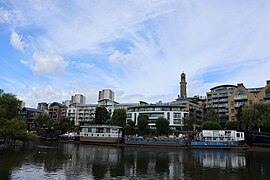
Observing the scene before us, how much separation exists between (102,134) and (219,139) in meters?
36.7

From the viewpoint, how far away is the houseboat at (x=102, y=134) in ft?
287

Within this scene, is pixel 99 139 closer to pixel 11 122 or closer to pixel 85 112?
pixel 11 122

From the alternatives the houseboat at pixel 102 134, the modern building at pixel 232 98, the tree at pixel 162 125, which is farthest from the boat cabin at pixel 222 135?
the houseboat at pixel 102 134

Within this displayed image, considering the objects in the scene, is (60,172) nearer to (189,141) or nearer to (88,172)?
(88,172)

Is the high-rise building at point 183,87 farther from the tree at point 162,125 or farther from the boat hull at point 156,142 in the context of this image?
the boat hull at point 156,142

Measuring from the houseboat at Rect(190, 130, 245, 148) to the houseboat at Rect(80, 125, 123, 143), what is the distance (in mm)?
24693

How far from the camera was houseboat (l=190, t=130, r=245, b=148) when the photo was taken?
241ft

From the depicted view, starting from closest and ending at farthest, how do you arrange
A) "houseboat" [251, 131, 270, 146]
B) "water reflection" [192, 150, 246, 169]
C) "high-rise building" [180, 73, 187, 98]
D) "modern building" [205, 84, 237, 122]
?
"water reflection" [192, 150, 246, 169] < "houseboat" [251, 131, 270, 146] < "modern building" [205, 84, 237, 122] < "high-rise building" [180, 73, 187, 98]

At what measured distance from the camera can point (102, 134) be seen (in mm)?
89062

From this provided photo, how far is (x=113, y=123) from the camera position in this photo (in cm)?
10012

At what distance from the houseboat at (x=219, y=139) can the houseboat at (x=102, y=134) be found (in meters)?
24.7

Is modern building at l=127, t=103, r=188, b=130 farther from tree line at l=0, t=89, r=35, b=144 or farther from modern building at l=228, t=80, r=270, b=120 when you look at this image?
tree line at l=0, t=89, r=35, b=144

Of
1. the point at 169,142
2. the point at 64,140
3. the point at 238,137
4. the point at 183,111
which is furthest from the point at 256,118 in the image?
the point at 64,140

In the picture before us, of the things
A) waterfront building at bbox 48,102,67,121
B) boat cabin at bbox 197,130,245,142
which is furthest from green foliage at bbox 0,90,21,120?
waterfront building at bbox 48,102,67,121
